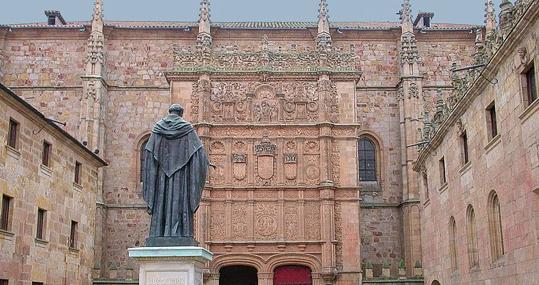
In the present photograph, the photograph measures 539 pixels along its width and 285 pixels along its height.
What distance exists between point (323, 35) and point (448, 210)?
15830 millimetres

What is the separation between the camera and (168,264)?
9.27 meters

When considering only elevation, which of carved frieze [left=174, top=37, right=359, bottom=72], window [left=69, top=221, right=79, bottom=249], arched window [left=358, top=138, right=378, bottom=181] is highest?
carved frieze [left=174, top=37, right=359, bottom=72]

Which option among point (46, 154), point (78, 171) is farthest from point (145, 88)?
point (46, 154)

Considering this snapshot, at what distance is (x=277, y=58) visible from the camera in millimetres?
30422

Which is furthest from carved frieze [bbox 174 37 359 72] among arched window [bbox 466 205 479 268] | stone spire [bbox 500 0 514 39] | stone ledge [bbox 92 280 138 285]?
stone spire [bbox 500 0 514 39]

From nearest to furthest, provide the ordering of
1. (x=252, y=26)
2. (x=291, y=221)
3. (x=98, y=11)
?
(x=291, y=221), (x=98, y=11), (x=252, y=26)

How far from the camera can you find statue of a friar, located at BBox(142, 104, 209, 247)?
978 cm

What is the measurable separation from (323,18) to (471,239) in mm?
19429

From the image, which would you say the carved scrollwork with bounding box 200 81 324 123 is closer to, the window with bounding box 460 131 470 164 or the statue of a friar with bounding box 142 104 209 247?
the window with bounding box 460 131 470 164

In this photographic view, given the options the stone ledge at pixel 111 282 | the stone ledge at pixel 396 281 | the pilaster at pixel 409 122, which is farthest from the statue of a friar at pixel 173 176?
the pilaster at pixel 409 122

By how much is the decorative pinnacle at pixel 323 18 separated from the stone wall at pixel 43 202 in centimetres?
1462

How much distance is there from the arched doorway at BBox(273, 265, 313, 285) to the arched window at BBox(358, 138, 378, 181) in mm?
8906

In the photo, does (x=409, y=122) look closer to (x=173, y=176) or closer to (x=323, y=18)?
(x=323, y=18)

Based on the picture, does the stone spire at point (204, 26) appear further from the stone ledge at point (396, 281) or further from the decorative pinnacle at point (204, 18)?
the stone ledge at point (396, 281)
